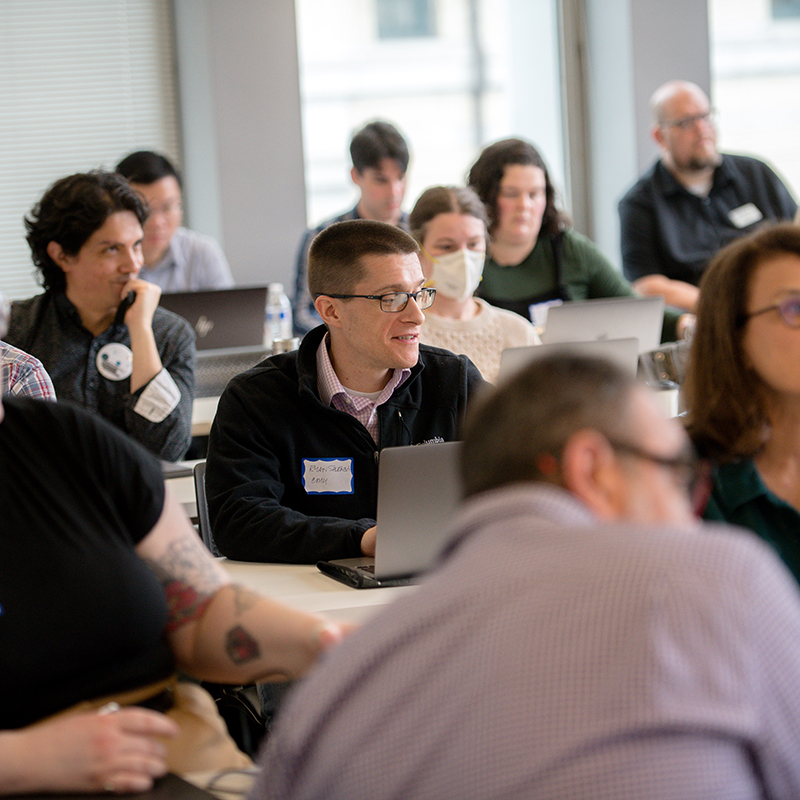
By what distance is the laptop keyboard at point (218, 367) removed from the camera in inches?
152

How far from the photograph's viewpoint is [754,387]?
1692 millimetres

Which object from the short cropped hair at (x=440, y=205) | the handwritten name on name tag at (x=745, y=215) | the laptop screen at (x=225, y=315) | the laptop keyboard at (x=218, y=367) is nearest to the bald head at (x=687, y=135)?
the handwritten name on name tag at (x=745, y=215)

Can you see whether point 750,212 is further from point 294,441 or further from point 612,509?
point 612,509

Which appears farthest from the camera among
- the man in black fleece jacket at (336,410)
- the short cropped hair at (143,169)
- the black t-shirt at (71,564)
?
the short cropped hair at (143,169)

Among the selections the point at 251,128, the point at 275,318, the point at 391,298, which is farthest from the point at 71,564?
the point at 251,128

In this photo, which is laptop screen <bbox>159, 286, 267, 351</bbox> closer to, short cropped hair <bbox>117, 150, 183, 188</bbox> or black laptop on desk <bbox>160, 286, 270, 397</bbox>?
black laptop on desk <bbox>160, 286, 270, 397</bbox>

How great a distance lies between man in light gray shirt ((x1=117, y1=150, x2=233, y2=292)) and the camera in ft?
15.4

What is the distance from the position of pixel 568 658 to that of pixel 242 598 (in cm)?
79

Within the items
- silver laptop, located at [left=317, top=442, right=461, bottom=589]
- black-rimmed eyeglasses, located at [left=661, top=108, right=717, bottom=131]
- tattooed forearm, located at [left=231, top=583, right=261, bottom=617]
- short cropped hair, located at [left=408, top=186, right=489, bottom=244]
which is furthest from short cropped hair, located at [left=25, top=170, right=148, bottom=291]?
black-rimmed eyeglasses, located at [left=661, top=108, right=717, bottom=131]

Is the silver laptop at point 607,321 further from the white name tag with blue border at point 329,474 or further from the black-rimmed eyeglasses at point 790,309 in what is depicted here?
the black-rimmed eyeglasses at point 790,309

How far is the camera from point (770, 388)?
5.56 feet

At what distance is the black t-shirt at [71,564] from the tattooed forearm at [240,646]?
9 centimetres

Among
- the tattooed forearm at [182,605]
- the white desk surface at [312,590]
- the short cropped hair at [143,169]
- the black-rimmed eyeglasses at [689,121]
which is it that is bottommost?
the white desk surface at [312,590]

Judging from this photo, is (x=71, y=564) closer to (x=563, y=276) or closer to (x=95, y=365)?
(x=95, y=365)
